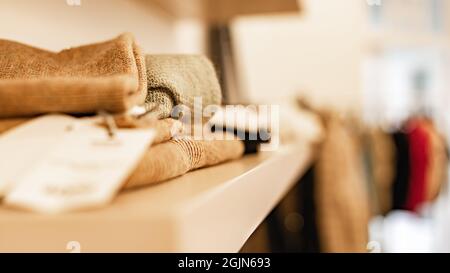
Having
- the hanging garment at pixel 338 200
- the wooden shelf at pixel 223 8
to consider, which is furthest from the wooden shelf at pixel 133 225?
the hanging garment at pixel 338 200

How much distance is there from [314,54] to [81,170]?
6.77 feet

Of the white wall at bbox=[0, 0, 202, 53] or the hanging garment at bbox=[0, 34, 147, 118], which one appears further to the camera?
the white wall at bbox=[0, 0, 202, 53]

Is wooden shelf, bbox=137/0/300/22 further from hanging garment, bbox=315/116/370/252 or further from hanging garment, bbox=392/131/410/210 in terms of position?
hanging garment, bbox=392/131/410/210

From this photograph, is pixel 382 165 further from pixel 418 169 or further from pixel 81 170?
pixel 81 170

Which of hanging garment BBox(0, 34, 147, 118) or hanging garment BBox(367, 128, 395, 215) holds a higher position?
hanging garment BBox(367, 128, 395, 215)

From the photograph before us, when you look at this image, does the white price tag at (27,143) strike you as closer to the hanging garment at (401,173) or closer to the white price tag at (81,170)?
the white price tag at (81,170)

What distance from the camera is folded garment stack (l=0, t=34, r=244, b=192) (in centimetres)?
29

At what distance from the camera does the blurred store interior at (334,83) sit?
1.85ft

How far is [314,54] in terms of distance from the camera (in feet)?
7.30

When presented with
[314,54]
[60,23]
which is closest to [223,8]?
[60,23]

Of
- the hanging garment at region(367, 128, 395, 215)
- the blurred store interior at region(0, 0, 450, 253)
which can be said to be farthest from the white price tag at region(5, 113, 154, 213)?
the hanging garment at region(367, 128, 395, 215)

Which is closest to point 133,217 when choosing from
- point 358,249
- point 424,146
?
point 358,249

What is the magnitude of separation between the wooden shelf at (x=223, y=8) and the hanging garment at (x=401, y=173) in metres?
0.97
